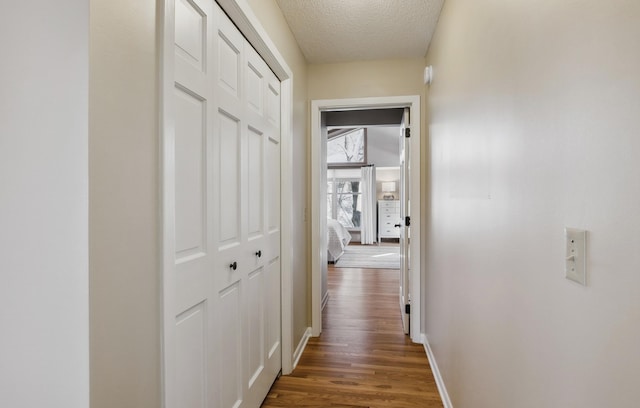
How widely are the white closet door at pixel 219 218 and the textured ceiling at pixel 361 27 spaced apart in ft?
1.81

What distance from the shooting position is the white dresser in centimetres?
926

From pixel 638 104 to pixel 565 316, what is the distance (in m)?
0.47

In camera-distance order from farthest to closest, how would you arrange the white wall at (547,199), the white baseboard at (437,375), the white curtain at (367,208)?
1. the white curtain at (367,208)
2. the white baseboard at (437,375)
3. the white wall at (547,199)

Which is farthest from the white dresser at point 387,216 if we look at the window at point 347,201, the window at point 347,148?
the window at point 347,148

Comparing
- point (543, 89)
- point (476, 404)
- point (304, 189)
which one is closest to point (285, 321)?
point (304, 189)

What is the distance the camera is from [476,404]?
1417 mm

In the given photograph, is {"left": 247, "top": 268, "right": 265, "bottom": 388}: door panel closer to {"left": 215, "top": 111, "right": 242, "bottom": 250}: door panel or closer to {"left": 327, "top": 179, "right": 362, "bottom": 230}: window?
{"left": 215, "top": 111, "right": 242, "bottom": 250}: door panel

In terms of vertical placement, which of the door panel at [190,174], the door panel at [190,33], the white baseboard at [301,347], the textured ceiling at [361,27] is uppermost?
the textured ceiling at [361,27]

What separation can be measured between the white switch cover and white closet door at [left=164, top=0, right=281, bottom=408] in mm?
1037

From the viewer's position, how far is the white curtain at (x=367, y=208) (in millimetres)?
9016

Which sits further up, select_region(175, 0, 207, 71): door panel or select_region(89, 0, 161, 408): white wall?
select_region(175, 0, 207, 71): door panel

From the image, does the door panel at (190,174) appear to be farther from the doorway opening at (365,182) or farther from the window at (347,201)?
the window at (347,201)

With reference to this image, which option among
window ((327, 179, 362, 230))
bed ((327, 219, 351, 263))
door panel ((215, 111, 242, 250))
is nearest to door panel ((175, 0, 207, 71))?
door panel ((215, 111, 242, 250))

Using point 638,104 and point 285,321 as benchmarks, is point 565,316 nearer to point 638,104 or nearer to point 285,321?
point 638,104
